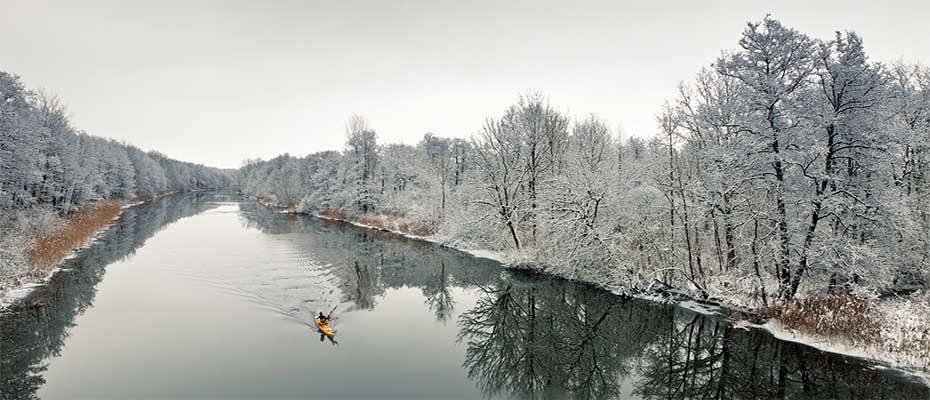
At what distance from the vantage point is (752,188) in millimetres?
18578

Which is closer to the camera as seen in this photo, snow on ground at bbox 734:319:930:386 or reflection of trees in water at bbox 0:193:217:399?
reflection of trees in water at bbox 0:193:217:399

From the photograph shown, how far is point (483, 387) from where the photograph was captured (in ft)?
43.3

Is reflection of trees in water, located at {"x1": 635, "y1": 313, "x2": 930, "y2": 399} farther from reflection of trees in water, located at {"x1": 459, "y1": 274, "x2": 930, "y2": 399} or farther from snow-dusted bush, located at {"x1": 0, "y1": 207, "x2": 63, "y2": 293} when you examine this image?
snow-dusted bush, located at {"x1": 0, "y1": 207, "x2": 63, "y2": 293}

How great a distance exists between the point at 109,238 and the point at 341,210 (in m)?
28.9

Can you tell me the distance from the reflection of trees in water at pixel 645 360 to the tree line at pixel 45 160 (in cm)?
3126

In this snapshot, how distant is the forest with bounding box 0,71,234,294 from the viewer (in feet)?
84.2

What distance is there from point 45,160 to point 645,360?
5320cm

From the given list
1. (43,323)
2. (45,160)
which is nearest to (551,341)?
(43,323)

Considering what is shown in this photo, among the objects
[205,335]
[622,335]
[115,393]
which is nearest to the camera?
[115,393]

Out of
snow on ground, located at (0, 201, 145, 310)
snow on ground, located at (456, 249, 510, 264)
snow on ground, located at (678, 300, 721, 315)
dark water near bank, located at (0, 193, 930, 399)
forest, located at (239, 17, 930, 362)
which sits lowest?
dark water near bank, located at (0, 193, 930, 399)

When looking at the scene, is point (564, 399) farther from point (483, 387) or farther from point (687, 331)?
point (687, 331)

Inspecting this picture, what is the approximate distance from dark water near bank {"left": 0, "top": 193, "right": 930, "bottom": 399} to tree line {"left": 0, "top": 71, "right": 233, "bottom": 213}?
31.7 feet

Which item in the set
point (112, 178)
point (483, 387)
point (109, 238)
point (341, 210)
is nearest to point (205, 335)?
point (483, 387)

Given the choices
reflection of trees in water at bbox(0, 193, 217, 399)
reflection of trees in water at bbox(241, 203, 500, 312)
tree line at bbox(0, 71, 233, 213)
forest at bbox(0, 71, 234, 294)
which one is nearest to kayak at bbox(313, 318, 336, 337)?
reflection of trees in water at bbox(241, 203, 500, 312)
